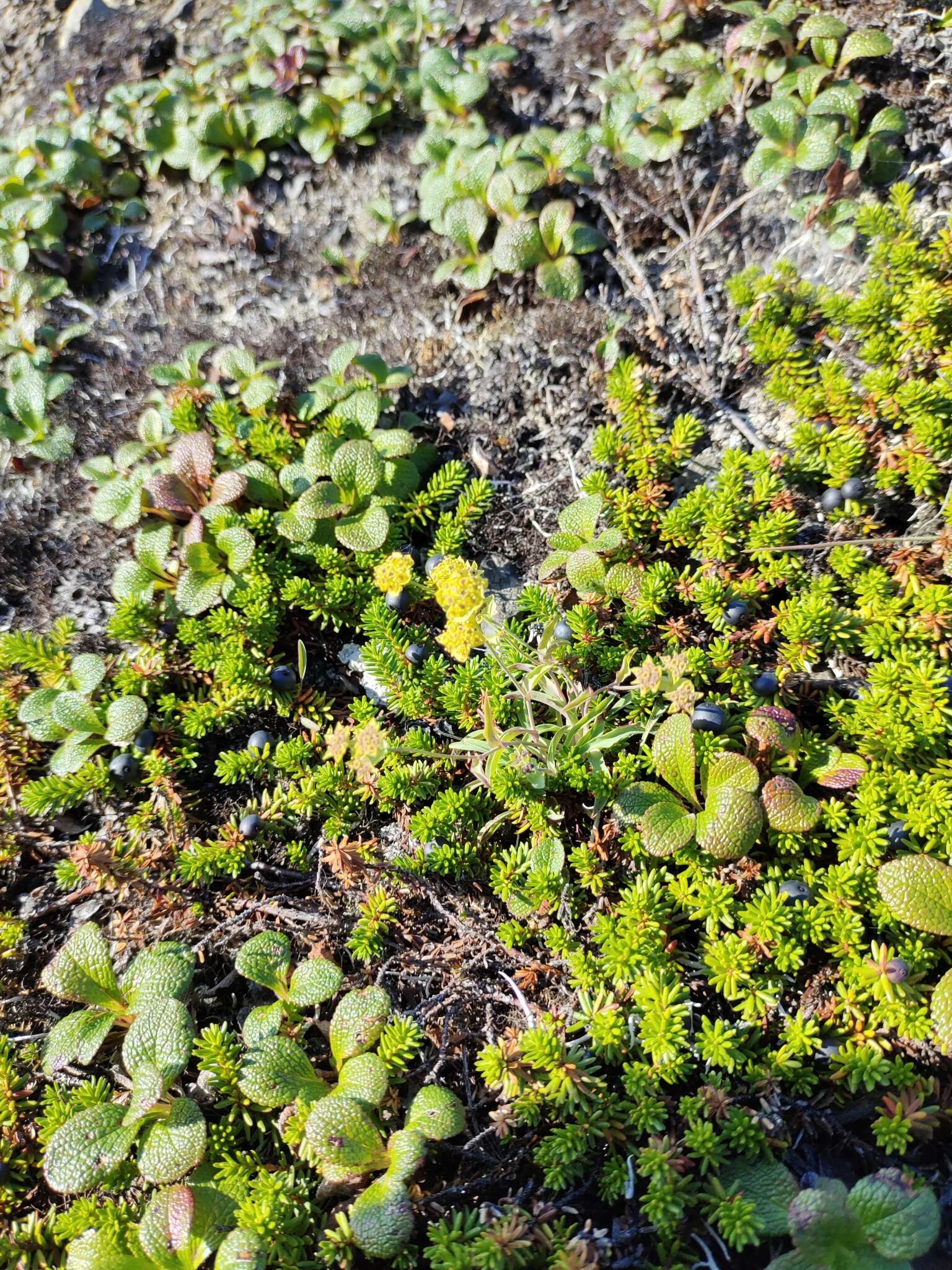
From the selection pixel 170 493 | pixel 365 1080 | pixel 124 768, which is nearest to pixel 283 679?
pixel 124 768

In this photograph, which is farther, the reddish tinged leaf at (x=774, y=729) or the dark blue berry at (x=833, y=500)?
the dark blue berry at (x=833, y=500)

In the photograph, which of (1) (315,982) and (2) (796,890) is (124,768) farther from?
(2) (796,890)

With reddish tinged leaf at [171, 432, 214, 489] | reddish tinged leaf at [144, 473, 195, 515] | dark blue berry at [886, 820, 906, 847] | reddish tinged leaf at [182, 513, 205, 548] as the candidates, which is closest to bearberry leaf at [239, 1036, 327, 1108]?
dark blue berry at [886, 820, 906, 847]

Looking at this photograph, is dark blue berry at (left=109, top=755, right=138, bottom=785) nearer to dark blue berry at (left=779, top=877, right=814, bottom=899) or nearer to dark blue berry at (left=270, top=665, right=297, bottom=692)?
dark blue berry at (left=270, top=665, right=297, bottom=692)

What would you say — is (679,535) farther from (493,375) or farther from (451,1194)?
(451,1194)

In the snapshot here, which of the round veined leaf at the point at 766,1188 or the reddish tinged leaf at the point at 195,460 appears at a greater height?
the reddish tinged leaf at the point at 195,460

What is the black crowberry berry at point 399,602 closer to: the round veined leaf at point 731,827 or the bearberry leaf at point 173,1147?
the round veined leaf at point 731,827

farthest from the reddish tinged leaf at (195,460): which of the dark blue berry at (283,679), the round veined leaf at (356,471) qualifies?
the dark blue berry at (283,679)
